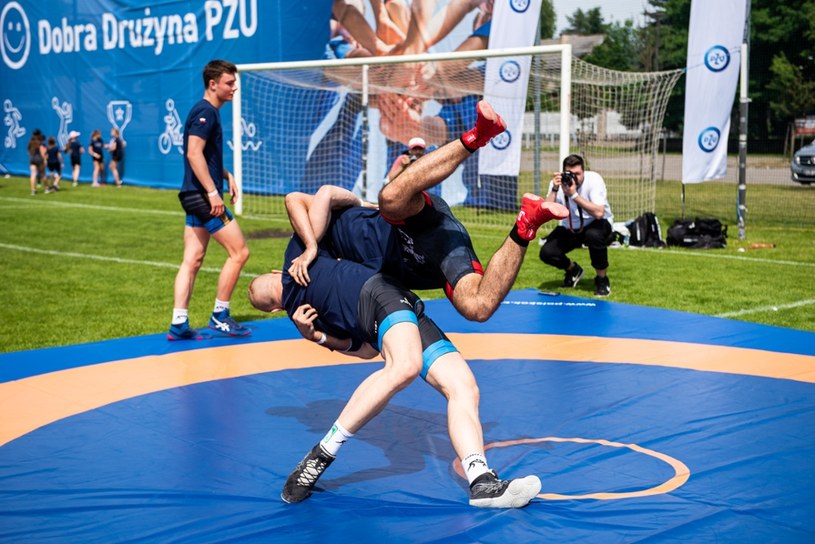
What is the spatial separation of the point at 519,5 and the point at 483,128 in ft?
43.2

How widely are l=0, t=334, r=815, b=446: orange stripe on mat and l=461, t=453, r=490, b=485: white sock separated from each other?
9.20 ft

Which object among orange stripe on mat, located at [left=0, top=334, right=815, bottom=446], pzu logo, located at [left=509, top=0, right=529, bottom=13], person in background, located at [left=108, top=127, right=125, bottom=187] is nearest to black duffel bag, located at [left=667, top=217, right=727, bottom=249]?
pzu logo, located at [left=509, top=0, right=529, bottom=13]

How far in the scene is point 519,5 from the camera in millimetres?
16859

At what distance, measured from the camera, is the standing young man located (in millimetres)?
7812

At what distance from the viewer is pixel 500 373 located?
680cm

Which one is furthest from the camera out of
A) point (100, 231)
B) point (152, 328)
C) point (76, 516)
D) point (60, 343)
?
point (100, 231)

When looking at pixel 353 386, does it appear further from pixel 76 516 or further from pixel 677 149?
pixel 677 149

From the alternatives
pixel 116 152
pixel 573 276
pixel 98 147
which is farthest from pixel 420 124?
pixel 98 147

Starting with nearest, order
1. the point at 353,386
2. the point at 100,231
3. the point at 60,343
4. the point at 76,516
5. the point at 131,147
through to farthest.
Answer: the point at 76,516 < the point at 353,386 < the point at 60,343 < the point at 100,231 < the point at 131,147

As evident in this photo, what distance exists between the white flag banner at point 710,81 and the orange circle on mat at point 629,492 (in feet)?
33.2

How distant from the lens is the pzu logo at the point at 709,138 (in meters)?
14.6

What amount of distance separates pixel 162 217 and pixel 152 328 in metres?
10.9

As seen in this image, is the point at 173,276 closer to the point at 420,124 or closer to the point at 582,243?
the point at 582,243

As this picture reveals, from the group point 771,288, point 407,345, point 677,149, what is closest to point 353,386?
point 407,345
